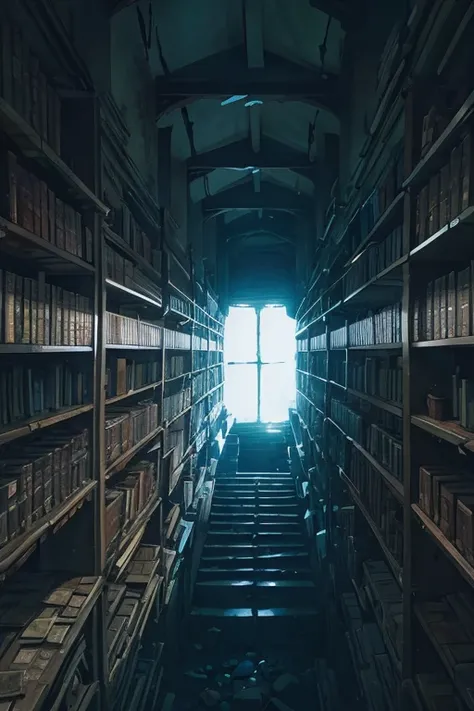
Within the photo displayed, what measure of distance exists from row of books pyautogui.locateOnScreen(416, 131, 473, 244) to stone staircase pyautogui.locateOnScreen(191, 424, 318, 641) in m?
4.49

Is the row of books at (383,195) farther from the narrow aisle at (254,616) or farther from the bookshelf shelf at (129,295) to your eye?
the narrow aisle at (254,616)

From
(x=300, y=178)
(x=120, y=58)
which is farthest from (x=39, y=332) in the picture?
(x=300, y=178)

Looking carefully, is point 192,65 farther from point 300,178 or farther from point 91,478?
point 91,478

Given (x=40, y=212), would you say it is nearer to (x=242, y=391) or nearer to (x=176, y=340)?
(x=176, y=340)

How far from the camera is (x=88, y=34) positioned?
10.5ft

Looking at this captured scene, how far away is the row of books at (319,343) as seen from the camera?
637 cm

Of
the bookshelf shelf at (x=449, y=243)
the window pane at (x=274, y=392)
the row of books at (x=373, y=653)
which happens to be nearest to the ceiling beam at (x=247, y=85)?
the bookshelf shelf at (x=449, y=243)

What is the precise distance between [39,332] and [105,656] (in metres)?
1.90

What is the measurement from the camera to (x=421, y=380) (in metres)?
2.47

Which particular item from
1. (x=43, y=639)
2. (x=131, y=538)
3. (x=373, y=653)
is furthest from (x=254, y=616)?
(x=43, y=639)

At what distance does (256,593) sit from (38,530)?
4.23 m

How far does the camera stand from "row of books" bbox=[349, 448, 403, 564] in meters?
2.93

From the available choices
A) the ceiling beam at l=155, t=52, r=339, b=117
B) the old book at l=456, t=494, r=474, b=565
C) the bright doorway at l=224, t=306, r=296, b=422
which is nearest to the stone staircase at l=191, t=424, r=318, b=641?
the old book at l=456, t=494, r=474, b=565

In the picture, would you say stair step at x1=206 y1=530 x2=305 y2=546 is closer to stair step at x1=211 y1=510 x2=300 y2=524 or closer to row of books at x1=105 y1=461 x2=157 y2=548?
stair step at x1=211 y1=510 x2=300 y2=524
